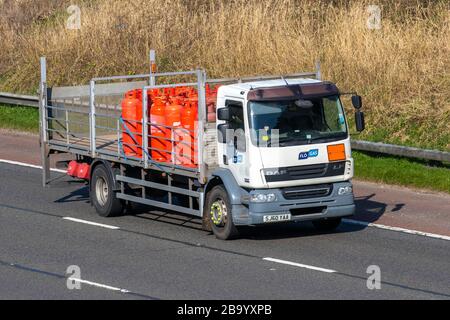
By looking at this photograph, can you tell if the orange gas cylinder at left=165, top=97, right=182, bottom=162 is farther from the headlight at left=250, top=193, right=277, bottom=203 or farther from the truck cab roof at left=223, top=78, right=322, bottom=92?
the headlight at left=250, top=193, right=277, bottom=203

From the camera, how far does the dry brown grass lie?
78.6 ft

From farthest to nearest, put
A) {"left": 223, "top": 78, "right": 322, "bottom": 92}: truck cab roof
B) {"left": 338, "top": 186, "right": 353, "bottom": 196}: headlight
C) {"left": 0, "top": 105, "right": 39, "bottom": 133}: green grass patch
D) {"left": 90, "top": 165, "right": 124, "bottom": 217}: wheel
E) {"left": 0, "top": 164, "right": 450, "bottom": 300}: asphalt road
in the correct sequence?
{"left": 0, "top": 105, "right": 39, "bottom": 133}: green grass patch
{"left": 90, "top": 165, "right": 124, "bottom": 217}: wheel
{"left": 338, "top": 186, "right": 353, "bottom": 196}: headlight
{"left": 223, "top": 78, "right": 322, "bottom": 92}: truck cab roof
{"left": 0, "top": 164, "right": 450, "bottom": 300}: asphalt road

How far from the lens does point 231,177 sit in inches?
629

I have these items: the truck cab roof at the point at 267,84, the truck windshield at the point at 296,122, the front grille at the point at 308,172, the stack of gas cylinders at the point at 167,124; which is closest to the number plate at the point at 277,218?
the front grille at the point at 308,172

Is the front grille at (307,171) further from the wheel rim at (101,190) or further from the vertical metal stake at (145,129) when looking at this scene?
the wheel rim at (101,190)

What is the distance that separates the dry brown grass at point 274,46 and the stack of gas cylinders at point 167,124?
281 inches

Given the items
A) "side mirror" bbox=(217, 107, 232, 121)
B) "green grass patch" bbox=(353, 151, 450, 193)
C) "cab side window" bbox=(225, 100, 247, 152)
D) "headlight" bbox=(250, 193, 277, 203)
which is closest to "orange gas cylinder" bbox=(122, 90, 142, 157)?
"side mirror" bbox=(217, 107, 232, 121)

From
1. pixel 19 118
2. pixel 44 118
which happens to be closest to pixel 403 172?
pixel 44 118

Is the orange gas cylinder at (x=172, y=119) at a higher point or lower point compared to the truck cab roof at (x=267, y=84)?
lower

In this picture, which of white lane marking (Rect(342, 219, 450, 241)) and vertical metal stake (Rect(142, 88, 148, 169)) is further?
vertical metal stake (Rect(142, 88, 148, 169))

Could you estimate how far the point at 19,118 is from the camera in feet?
92.7

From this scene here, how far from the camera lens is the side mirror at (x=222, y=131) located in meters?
16.1

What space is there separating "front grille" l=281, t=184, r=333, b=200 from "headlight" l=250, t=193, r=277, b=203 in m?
0.20
